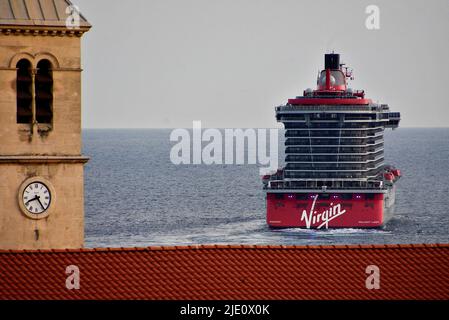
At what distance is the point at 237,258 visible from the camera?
112 feet

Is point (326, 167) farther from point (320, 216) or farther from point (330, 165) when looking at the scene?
point (320, 216)

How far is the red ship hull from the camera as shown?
387 ft

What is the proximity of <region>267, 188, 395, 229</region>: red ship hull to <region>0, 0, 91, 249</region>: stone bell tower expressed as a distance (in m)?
79.1

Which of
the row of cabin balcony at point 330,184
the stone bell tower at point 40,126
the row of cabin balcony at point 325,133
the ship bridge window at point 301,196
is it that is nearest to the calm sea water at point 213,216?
the row of cabin balcony at point 330,184

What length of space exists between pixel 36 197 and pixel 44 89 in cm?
261

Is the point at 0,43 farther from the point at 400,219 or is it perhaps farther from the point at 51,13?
the point at 400,219

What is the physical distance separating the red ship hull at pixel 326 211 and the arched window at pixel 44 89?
79.2 m

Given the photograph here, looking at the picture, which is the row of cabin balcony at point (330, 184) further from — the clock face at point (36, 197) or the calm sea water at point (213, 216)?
the clock face at point (36, 197)

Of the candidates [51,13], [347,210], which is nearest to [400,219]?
[347,210]

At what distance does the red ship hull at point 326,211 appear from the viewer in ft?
387

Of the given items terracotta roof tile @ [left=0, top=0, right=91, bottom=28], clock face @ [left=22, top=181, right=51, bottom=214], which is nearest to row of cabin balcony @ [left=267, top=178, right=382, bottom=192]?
terracotta roof tile @ [left=0, top=0, right=91, bottom=28]

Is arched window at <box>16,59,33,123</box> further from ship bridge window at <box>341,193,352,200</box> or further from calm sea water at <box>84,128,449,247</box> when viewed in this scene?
ship bridge window at <box>341,193,352,200</box>

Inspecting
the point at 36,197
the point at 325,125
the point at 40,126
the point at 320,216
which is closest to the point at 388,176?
the point at 325,125
